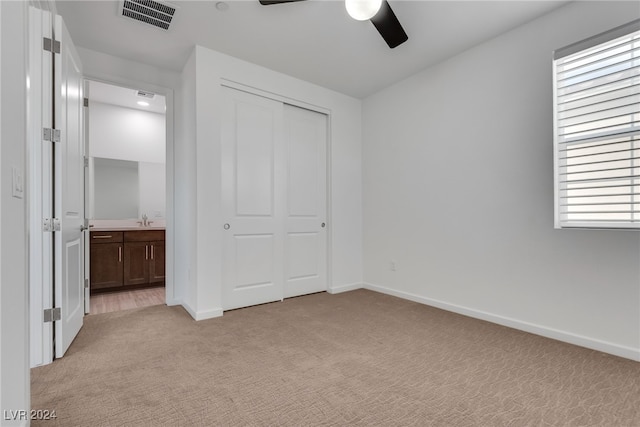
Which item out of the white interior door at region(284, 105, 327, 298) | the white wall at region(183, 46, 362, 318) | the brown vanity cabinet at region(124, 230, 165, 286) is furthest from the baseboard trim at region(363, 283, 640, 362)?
the brown vanity cabinet at region(124, 230, 165, 286)

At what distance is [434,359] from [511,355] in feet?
1.88

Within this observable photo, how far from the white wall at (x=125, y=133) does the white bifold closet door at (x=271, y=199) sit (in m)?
2.47

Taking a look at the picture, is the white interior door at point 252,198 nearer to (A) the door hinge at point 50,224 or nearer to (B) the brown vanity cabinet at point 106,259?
(A) the door hinge at point 50,224

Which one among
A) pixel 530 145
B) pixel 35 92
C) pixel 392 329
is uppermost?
pixel 35 92

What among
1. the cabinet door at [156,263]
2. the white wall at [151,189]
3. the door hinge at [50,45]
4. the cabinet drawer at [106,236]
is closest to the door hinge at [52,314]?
the door hinge at [50,45]

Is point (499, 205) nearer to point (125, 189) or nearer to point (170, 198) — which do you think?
point (170, 198)

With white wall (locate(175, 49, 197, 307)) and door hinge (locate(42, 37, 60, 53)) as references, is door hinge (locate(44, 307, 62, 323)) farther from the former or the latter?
door hinge (locate(42, 37, 60, 53))

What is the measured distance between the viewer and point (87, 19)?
101 inches

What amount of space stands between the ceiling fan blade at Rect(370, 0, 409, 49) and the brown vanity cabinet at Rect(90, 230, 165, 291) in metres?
3.90

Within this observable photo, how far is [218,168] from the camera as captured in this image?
3.09 m

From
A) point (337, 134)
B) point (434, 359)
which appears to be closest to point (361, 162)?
point (337, 134)

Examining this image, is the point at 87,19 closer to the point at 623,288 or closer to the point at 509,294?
the point at 509,294

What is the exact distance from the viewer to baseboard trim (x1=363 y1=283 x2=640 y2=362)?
214cm

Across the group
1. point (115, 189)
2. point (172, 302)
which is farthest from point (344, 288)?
point (115, 189)
